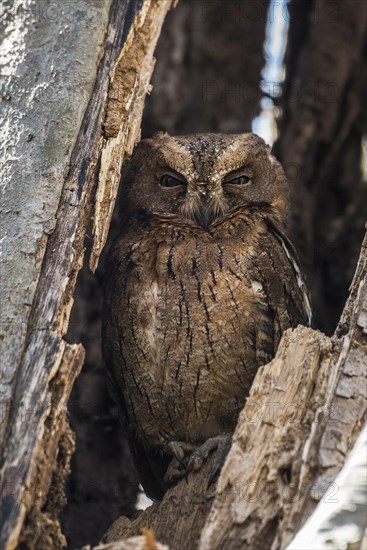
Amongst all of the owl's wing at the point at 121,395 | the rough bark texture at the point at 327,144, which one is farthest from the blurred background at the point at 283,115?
the owl's wing at the point at 121,395

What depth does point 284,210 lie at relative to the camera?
3.89 metres

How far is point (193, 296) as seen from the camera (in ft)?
10.9

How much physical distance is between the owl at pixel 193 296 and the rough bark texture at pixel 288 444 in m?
0.57

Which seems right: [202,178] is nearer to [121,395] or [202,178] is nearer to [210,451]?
[121,395]

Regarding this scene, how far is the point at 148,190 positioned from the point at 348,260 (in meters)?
1.60

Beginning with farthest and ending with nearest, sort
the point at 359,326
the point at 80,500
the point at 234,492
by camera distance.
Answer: the point at 80,500 < the point at 359,326 < the point at 234,492

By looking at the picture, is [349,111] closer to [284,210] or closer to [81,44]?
[284,210]

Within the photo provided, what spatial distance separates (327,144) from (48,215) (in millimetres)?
2560

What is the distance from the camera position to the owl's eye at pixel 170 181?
12.1 ft

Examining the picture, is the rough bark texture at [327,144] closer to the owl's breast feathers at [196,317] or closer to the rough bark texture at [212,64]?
the rough bark texture at [212,64]

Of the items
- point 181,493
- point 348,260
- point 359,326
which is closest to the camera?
point 359,326

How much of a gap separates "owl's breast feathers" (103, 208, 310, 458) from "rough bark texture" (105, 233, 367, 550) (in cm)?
57

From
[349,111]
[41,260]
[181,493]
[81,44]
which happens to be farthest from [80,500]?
[349,111]

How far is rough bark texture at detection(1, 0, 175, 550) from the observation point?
7.86 ft
